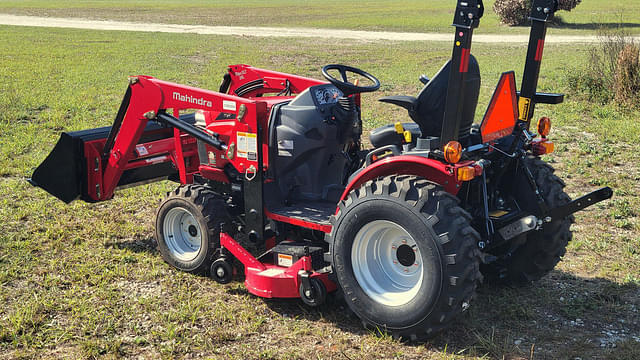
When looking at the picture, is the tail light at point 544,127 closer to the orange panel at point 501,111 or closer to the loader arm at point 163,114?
the orange panel at point 501,111

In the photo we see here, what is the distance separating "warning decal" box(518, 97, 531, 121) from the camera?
456 cm

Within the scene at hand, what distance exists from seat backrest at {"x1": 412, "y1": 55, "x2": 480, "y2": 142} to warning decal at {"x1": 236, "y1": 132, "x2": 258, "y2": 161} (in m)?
1.30

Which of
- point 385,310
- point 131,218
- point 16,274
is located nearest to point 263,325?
point 385,310

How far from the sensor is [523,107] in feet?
15.0

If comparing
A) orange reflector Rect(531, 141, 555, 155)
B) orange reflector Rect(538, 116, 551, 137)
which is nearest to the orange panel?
orange reflector Rect(538, 116, 551, 137)

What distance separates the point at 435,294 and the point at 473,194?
2.89ft

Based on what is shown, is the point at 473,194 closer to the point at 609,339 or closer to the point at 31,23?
the point at 609,339

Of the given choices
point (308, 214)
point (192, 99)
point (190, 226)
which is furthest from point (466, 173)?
point (190, 226)

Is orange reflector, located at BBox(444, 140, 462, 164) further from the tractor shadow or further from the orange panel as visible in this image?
the tractor shadow

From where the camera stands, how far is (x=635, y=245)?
6102mm

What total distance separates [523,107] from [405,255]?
1.36 m

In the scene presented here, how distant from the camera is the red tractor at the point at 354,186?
406cm

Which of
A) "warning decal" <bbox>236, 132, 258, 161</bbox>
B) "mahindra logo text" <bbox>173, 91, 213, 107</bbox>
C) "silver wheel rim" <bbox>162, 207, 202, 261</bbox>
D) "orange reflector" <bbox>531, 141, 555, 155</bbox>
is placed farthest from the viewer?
"silver wheel rim" <bbox>162, 207, 202, 261</bbox>

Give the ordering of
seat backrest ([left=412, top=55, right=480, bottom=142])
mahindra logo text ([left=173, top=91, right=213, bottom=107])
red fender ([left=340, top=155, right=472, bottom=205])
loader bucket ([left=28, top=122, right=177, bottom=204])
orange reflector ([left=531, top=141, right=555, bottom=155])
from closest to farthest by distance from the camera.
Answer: red fender ([left=340, top=155, right=472, bottom=205]), seat backrest ([left=412, top=55, right=480, bottom=142]), orange reflector ([left=531, top=141, right=555, bottom=155]), mahindra logo text ([left=173, top=91, right=213, bottom=107]), loader bucket ([left=28, top=122, right=177, bottom=204])
